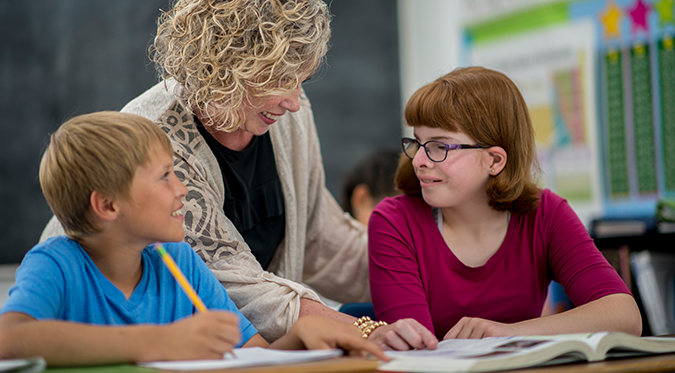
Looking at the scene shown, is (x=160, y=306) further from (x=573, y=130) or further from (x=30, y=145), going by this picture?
(x=573, y=130)

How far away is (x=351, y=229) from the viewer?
68.4 inches

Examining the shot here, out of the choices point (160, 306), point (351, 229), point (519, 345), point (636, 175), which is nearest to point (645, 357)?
point (519, 345)

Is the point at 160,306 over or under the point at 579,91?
Result: under

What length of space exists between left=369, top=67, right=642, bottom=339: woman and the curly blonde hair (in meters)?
0.31

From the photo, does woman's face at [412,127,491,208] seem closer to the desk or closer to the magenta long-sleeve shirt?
the magenta long-sleeve shirt

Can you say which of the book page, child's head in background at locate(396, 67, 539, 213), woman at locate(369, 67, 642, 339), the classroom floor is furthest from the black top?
the classroom floor

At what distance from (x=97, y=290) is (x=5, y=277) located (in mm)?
1668

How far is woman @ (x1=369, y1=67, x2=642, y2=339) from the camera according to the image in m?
1.25

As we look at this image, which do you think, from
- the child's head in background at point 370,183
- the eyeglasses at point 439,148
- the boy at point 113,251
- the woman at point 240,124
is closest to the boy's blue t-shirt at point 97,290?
the boy at point 113,251

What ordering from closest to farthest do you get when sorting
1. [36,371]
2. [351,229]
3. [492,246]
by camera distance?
[36,371] < [492,246] < [351,229]

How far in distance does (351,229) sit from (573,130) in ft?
5.29

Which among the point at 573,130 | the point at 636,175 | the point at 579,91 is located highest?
the point at 579,91

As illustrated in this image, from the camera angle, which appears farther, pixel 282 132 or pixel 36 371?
pixel 282 132

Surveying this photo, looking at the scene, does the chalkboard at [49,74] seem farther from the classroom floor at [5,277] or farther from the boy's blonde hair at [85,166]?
the boy's blonde hair at [85,166]
